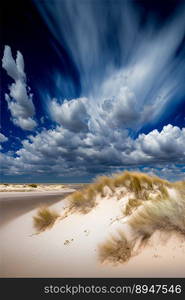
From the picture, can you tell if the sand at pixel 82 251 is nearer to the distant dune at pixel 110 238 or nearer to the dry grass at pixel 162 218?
the distant dune at pixel 110 238

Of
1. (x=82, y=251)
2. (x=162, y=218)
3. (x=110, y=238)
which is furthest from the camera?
(x=82, y=251)

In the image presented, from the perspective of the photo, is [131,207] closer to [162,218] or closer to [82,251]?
[162,218]

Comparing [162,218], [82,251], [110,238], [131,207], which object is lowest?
[82,251]

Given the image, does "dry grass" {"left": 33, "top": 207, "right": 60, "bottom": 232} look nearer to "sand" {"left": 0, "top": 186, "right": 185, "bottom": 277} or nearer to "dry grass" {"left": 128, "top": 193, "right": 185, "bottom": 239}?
"sand" {"left": 0, "top": 186, "right": 185, "bottom": 277}

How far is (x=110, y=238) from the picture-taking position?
520 cm

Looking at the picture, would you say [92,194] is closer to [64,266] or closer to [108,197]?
[108,197]

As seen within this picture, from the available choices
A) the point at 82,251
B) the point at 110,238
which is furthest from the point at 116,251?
the point at 82,251

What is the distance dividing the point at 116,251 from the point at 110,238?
51 cm

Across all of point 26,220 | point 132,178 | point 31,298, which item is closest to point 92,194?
point 132,178

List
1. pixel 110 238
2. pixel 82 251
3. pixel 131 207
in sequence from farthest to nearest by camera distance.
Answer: pixel 131 207 < pixel 82 251 < pixel 110 238

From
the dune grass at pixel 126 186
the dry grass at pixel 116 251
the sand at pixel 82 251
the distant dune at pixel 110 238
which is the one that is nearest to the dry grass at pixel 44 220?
the distant dune at pixel 110 238

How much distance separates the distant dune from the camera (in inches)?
178

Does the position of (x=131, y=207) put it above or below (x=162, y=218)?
above

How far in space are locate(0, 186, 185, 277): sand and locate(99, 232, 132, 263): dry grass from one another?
12 centimetres
